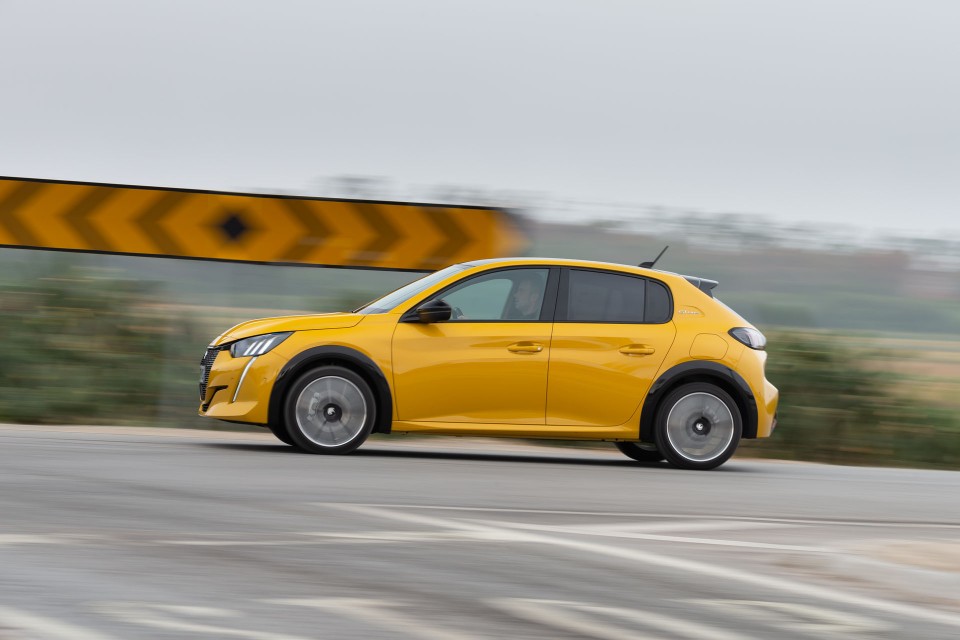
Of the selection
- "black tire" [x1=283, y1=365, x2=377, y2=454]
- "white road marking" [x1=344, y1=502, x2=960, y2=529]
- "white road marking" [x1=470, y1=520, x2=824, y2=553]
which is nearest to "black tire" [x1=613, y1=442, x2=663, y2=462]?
"black tire" [x1=283, y1=365, x2=377, y2=454]

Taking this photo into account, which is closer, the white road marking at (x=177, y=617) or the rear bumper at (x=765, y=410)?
the white road marking at (x=177, y=617)

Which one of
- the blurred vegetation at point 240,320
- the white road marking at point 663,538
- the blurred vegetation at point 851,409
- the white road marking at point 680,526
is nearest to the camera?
the white road marking at point 663,538

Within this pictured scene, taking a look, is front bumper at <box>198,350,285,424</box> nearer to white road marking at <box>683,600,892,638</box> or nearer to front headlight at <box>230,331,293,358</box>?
front headlight at <box>230,331,293,358</box>

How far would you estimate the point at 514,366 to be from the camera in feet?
35.9

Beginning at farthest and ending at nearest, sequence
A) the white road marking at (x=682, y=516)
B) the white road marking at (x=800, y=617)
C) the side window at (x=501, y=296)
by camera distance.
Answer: the side window at (x=501, y=296) < the white road marking at (x=682, y=516) < the white road marking at (x=800, y=617)

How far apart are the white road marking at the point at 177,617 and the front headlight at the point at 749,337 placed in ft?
23.4

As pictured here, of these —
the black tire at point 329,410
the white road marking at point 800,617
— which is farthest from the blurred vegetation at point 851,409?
the white road marking at point 800,617

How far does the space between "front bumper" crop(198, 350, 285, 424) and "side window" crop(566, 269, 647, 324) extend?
2.38 metres

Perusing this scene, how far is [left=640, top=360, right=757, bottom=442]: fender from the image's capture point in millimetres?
11180

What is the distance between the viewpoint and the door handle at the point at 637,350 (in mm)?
11141

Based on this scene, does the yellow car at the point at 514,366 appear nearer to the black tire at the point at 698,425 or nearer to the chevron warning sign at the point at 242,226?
the black tire at the point at 698,425

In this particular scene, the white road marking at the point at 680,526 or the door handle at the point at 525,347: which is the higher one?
the door handle at the point at 525,347

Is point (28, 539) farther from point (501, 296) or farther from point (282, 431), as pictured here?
point (501, 296)

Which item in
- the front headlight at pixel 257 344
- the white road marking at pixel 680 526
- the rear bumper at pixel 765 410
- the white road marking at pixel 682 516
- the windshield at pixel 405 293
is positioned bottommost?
the white road marking at pixel 682 516
